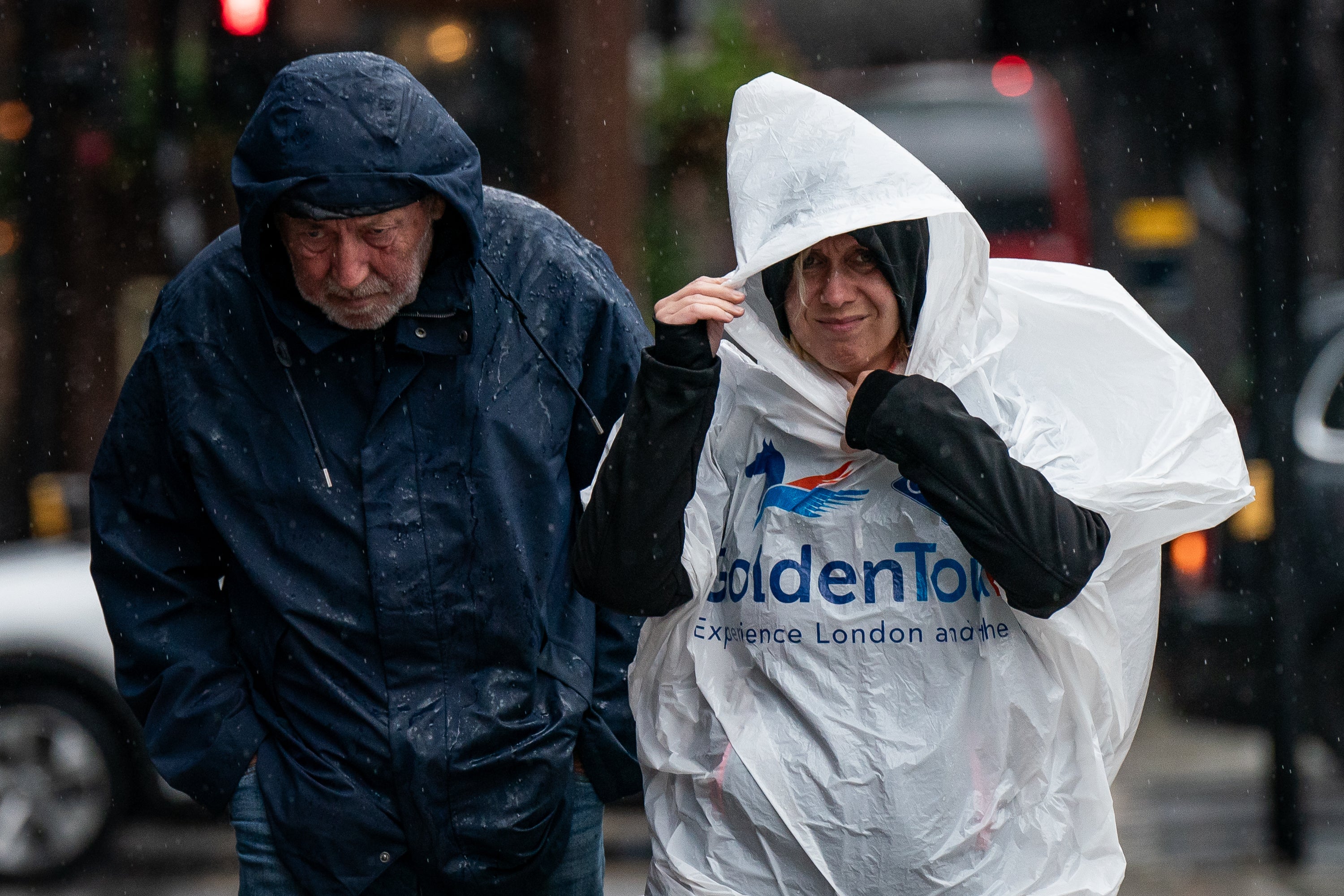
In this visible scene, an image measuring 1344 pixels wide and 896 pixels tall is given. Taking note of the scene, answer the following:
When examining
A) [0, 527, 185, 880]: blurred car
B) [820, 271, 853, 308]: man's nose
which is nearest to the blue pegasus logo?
[820, 271, 853, 308]: man's nose

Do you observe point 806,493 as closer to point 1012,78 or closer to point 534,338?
point 534,338

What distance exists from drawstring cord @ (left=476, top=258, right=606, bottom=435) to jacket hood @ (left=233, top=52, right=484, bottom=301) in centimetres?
10

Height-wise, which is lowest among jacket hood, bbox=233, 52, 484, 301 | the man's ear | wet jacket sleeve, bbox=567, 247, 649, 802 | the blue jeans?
the blue jeans

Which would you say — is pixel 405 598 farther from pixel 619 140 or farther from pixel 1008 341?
pixel 619 140

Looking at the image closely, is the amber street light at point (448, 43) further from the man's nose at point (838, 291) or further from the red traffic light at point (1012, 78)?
the man's nose at point (838, 291)

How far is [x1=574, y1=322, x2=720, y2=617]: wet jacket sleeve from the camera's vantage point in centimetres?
223

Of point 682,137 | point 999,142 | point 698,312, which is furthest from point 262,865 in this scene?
point 999,142

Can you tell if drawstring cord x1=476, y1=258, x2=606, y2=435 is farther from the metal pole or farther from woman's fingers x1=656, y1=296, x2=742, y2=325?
the metal pole

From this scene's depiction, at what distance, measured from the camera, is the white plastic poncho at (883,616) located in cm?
234

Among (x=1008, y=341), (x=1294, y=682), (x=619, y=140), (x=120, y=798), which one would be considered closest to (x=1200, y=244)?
(x=619, y=140)

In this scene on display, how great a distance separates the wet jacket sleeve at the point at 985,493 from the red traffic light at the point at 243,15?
203 inches

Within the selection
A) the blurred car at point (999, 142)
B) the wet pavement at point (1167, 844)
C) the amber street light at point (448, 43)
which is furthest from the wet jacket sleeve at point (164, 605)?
the amber street light at point (448, 43)

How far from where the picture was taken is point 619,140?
937 centimetres

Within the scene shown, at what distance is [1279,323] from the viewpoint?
19.0 ft
